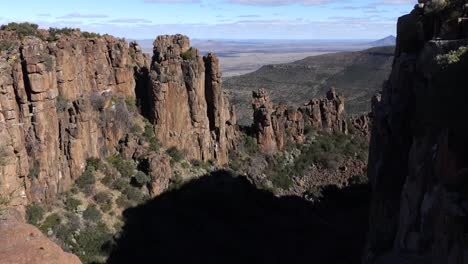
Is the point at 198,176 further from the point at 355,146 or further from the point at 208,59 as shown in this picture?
the point at 355,146

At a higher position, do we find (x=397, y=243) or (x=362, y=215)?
(x=397, y=243)

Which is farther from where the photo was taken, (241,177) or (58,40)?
(241,177)

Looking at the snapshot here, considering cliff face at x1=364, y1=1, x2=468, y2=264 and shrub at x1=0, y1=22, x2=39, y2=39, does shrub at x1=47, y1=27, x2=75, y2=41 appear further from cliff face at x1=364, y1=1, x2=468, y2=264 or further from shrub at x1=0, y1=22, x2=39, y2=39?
cliff face at x1=364, y1=1, x2=468, y2=264

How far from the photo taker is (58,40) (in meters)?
37.7

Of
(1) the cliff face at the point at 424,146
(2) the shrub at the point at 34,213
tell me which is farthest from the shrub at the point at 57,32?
(1) the cliff face at the point at 424,146

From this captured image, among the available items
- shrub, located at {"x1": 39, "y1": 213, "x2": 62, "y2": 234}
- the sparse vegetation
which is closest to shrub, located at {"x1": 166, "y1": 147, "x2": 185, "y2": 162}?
shrub, located at {"x1": 39, "y1": 213, "x2": 62, "y2": 234}

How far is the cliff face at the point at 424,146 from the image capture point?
14773mm

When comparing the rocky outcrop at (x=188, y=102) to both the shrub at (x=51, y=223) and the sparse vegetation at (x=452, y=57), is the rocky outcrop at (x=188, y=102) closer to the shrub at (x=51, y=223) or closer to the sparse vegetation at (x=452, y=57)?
the shrub at (x=51, y=223)

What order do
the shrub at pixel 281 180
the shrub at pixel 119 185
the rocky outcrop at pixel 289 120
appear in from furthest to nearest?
the rocky outcrop at pixel 289 120 < the shrub at pixel 281 180 < the shrub at pixel 119 185

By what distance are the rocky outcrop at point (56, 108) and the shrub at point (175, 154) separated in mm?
4481

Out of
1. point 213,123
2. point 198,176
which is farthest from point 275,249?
point 213,123

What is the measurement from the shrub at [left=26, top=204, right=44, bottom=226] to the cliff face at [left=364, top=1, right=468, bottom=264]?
65.7 feet

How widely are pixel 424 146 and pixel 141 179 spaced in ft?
79.7

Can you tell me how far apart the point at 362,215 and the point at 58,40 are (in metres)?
28.5
